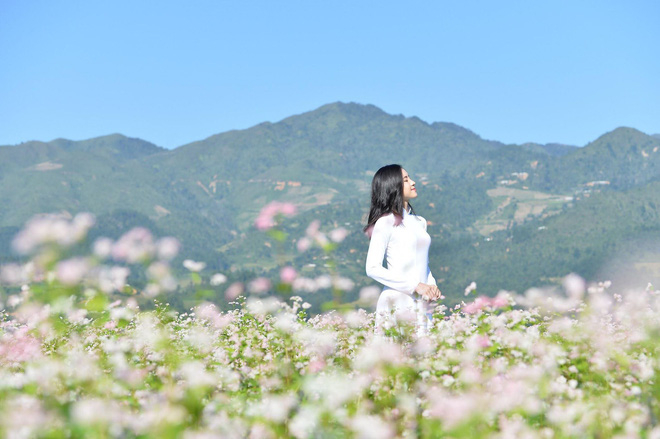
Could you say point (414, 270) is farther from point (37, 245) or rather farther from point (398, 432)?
point (37, 245)

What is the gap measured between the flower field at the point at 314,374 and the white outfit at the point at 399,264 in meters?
0.36

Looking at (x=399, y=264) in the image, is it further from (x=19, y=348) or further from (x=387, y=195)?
(x=19, y=348)

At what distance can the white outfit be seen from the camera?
6.47m

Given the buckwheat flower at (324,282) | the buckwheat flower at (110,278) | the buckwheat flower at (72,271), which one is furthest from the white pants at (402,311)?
the buckwheat flower at (72,271)

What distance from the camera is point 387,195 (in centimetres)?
690

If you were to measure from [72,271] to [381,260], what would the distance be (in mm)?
3365

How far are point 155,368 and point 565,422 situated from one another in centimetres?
431

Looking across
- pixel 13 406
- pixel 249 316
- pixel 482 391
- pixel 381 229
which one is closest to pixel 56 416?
pixel 13 406

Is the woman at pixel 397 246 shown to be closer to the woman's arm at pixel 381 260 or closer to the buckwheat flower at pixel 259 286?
the woman's arm at pixel 381 260

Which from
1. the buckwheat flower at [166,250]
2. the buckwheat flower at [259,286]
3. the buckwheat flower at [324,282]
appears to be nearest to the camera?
the buckwheat flower at [166,250]

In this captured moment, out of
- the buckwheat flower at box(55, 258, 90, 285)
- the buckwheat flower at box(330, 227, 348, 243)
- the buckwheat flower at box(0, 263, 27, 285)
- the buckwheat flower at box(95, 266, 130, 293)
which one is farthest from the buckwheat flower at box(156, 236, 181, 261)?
the buckwheat flower at box(330, 227, 348, 243)

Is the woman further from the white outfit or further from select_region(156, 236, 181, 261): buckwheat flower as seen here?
select_region(156, 236, 181, 261): buckwheat flower

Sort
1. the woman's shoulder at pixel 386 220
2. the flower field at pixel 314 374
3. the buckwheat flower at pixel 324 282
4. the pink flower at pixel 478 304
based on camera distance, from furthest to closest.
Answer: the woman's shoulder at pixel 386 220
the pink flower at pixel 478 304
the buckwheat flower at pixel 324 282
the flower field at pixel 314 374

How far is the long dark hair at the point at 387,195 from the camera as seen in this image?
270 inches
